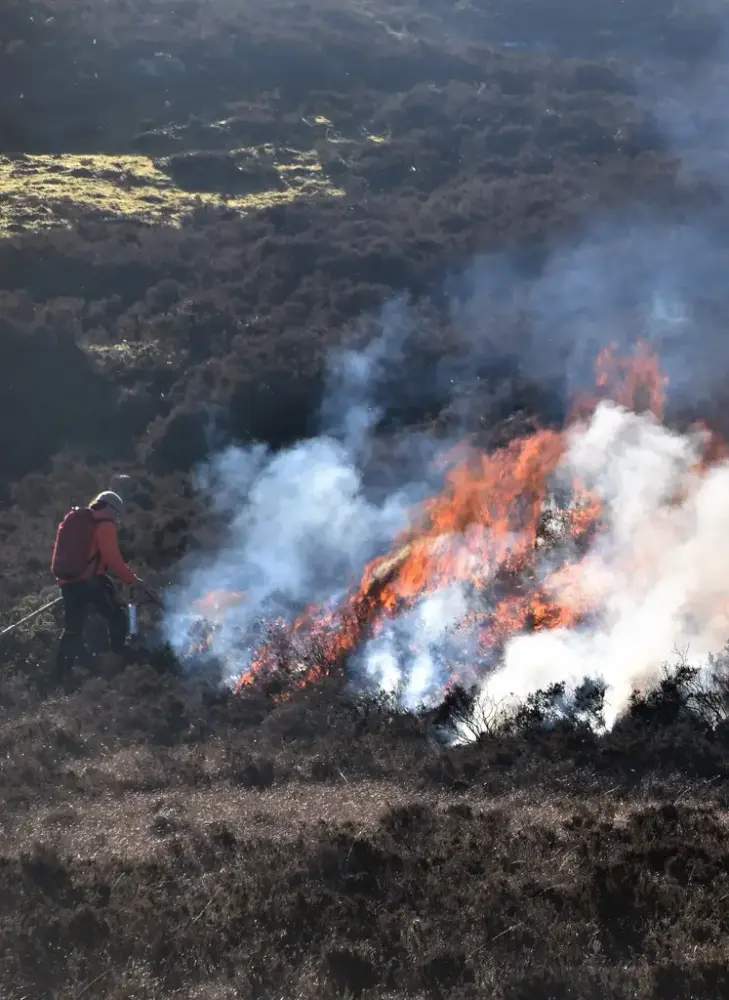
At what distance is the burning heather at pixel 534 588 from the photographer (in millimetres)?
10281

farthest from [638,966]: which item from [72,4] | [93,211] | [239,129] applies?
[72,4]

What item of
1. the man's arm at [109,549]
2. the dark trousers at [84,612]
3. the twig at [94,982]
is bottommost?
the twig at [94,982]

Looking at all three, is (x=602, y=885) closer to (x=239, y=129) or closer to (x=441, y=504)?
(x=441, y=504)

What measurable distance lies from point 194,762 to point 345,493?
533 cm

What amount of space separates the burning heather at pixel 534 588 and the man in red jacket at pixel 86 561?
4.14ft

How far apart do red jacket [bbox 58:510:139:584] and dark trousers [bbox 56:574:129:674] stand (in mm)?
197

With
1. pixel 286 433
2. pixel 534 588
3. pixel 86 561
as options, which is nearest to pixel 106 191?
pixel 286 433

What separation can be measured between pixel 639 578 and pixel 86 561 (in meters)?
6.20

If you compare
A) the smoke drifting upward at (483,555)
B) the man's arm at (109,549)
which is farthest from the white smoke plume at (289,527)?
the man's arm at (109,549)

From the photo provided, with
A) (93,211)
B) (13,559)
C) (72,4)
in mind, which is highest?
(72,4)

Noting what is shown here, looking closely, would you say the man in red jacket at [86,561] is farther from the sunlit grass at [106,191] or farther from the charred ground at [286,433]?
the sunlit grass at [106,191]

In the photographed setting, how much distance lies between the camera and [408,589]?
475 inches

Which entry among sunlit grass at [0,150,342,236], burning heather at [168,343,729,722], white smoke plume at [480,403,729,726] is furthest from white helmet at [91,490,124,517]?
sunlit grass at [0,150,342,236]

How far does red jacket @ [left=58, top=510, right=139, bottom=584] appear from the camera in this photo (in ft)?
37.7
